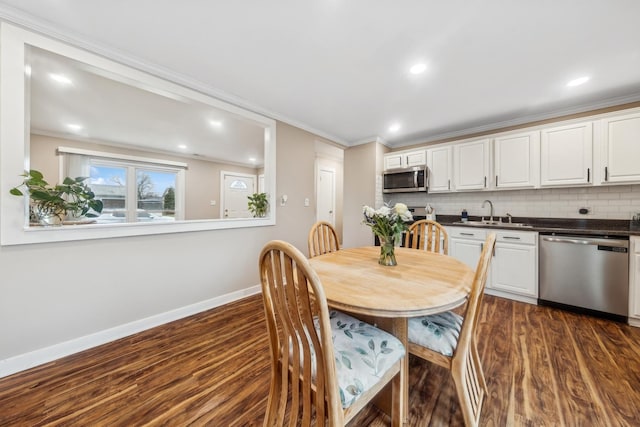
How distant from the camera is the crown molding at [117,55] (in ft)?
5.11

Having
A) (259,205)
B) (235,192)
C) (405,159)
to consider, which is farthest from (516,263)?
(235,192)

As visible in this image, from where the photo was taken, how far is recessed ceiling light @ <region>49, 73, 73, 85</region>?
2.34 metres

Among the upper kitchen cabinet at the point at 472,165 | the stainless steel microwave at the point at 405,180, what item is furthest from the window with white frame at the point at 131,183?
the upper kitchen cabinet at the point at 472,165

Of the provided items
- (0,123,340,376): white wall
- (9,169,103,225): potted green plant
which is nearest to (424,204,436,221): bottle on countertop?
(0,123,340,376): white wall

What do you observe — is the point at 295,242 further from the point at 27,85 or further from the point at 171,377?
the point at 27,85

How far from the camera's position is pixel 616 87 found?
92.7 inches

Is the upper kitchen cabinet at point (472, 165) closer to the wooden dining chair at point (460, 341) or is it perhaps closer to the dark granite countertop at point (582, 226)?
the dark granite countertop at point (582, 226)

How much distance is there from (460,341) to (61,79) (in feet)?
13.7

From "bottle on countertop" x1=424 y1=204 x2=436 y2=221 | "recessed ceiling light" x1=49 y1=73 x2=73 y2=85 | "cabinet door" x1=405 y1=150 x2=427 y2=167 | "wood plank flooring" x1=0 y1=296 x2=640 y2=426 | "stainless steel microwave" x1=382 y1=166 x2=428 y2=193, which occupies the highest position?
"recessed ceiling light" x1=49 y1=73 x2=73 y2=85

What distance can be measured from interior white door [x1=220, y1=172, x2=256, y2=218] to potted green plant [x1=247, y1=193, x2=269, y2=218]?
324cm

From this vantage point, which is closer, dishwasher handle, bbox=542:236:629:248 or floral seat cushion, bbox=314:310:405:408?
floral seat cushion, bbox=314:310:405:408

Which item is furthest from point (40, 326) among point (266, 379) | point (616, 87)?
point (616, 87)

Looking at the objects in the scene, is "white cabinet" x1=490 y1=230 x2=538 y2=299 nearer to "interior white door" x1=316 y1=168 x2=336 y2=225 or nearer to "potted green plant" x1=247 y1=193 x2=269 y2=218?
"potted green plant" x1=247 y1=193 x2=269 y2=218

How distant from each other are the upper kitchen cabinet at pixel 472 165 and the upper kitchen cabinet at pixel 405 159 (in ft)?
1.59
